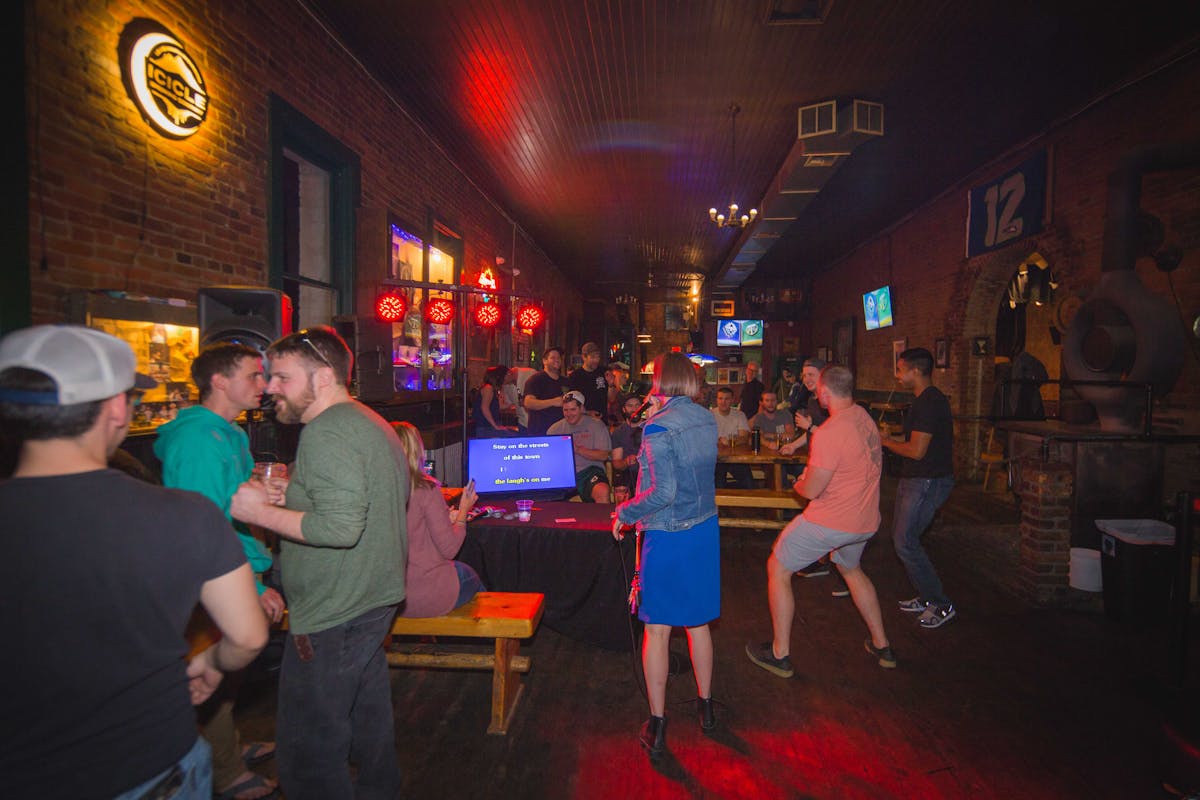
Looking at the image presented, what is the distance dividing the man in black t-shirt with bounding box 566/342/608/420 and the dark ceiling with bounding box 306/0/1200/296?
8.87ft

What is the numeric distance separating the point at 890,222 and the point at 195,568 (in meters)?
13.0

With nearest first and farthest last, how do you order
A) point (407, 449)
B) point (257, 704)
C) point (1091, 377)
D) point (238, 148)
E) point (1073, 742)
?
point (407, 449), point (1073, 742), point (257, 704), point (238, 148), point (1091, 377)

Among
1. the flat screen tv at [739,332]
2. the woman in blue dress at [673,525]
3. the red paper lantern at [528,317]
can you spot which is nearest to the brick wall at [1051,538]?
the woman in blue dress at [673,525]

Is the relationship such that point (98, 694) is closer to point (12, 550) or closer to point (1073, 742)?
point (12, 550)

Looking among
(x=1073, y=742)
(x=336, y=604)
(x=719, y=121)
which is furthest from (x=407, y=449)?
(x=719, y=121)

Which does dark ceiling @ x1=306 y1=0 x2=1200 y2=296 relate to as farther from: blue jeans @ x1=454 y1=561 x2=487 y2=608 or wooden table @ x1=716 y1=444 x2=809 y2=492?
blue jeans @ x1=454 y1=561 x2=487 y2=608

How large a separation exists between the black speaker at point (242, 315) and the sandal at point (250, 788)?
2077mm

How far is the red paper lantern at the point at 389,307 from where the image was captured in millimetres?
5555

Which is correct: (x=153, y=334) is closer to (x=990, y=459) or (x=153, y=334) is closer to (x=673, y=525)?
(x=673, y=525)

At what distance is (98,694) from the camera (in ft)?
3.74

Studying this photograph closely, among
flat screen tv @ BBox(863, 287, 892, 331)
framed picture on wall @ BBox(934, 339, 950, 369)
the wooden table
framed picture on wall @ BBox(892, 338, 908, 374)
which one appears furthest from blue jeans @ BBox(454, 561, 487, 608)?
flat screen tv @ BBox(863, 287, 892, 331)

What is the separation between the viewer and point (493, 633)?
10.1 feet

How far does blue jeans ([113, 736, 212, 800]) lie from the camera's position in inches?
48.1

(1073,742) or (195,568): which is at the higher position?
(195,568)
